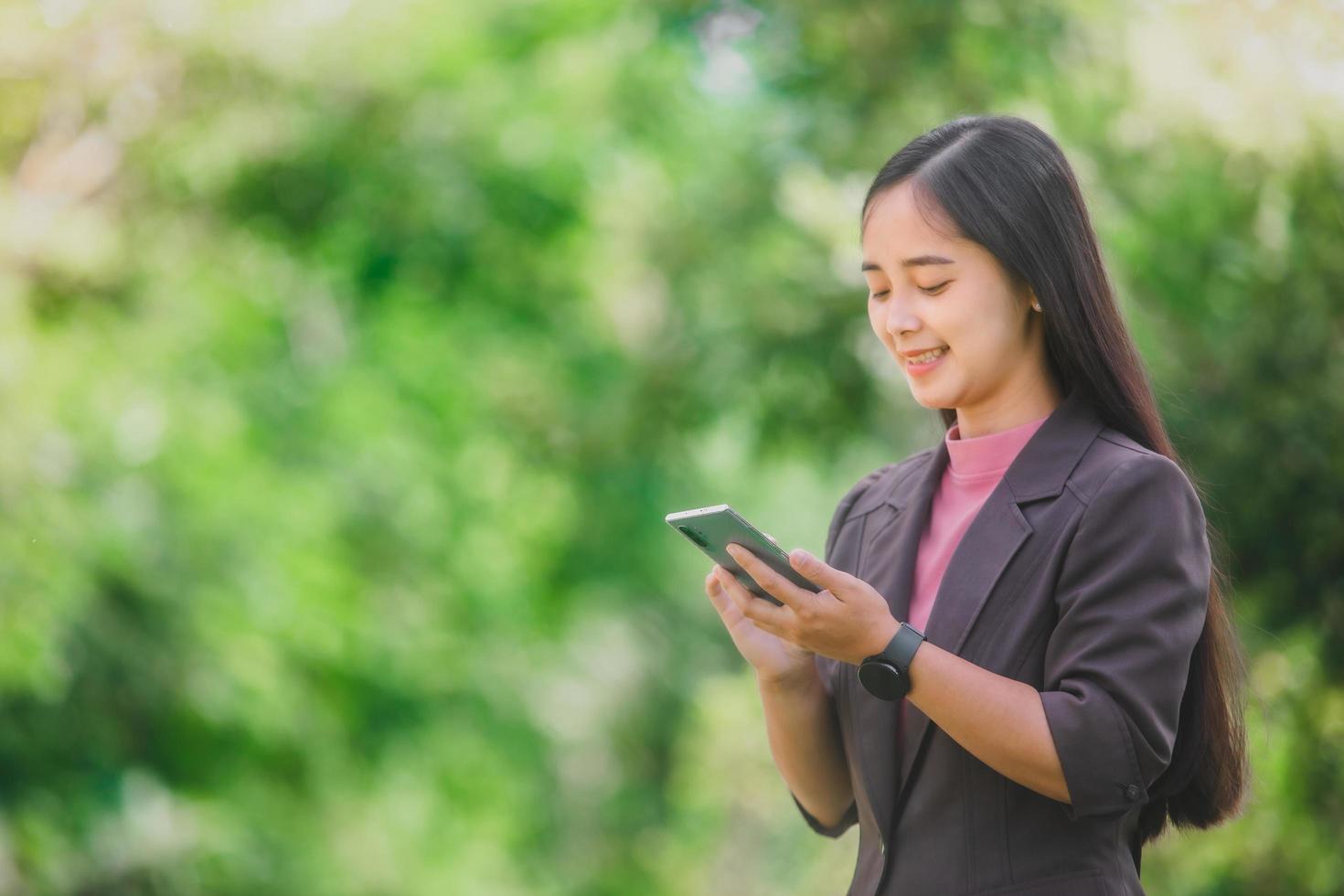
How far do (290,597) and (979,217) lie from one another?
6.83 metres

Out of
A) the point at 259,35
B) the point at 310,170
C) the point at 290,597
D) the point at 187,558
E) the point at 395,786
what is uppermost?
the point at 259,35

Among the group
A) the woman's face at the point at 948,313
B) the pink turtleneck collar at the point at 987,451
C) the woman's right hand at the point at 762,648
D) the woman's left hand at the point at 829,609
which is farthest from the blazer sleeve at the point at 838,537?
the woman's left hand at the point at 829,609

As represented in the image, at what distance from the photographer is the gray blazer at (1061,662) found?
1.46m

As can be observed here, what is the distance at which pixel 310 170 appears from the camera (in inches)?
318

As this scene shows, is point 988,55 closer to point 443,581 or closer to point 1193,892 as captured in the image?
point 1193,892

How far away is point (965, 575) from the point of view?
1.60m

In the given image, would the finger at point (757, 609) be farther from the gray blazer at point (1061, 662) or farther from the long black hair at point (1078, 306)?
the long black hair at point (1078, 306)

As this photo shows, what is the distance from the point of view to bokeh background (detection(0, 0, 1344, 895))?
418 centimetres

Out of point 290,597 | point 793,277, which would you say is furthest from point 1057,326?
point 290,597

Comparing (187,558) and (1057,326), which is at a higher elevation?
(1057,326)

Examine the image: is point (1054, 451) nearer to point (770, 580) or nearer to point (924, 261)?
point (924, 261)

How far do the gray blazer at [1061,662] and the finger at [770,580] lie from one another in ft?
0.62

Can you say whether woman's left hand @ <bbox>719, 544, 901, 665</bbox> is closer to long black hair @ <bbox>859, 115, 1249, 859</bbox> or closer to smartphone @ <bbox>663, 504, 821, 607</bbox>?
smartphone @ <bbox>663, 504, 821, 607</bbox>

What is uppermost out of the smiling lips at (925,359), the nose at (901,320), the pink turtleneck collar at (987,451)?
the nose at (901,320)
